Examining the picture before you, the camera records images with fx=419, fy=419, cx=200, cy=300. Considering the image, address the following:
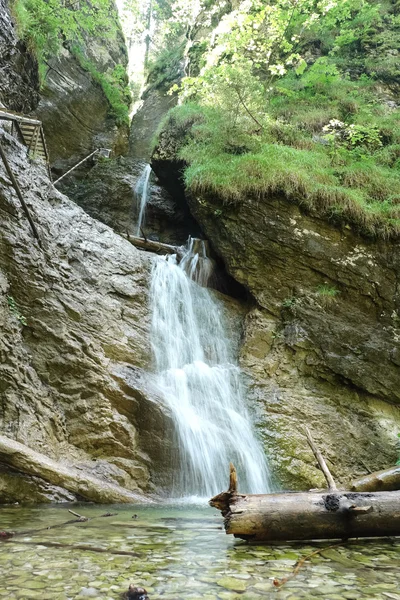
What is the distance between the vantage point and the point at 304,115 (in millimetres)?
13586

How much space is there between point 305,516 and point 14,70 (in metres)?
11.5

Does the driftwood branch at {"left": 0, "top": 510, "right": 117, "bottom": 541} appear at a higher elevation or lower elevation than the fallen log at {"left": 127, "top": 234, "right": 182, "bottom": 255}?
lower

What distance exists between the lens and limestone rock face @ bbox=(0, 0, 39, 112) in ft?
31.9

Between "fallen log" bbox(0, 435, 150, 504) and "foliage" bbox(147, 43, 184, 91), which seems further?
"foliage" bbox(147, 43, 184, 91)

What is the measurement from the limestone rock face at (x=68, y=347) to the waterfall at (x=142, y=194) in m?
5.22

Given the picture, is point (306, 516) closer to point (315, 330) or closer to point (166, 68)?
point (315, 330)

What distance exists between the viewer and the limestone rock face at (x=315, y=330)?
26.9ft

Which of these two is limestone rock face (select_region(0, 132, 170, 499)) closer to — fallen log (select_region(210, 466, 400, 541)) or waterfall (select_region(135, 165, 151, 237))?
fallen log (select_region(210, 466, 400, 541))

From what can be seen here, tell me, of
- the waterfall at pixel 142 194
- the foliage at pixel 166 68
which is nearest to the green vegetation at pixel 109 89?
the foliage at pixel 166 68

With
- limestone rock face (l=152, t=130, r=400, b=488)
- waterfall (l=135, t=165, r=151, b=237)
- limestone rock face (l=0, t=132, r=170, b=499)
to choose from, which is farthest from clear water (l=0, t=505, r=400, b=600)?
waterfall (l=135, t=165, r=151, b=237)

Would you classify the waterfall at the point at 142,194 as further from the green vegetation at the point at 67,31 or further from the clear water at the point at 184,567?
the clear water at the point at 184,567

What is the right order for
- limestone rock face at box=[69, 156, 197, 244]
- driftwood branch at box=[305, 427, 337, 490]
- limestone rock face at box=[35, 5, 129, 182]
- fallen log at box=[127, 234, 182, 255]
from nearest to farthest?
driftwood branch at box=[305, 427, 337, 490]
fallen log at box=[127, 234, 182, 255]
limestone rock face at box=[69, 156, 197, 244]
limestone rock face at box=[35, 5, 129, 182]

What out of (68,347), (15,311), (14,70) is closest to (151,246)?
(14,70)

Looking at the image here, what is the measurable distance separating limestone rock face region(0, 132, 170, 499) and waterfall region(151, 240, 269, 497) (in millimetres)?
483
